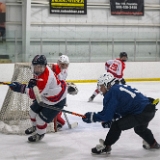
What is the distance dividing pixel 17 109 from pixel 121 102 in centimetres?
185

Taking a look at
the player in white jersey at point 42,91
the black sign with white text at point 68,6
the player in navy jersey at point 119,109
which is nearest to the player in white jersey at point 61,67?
the player in white jersey at point 42,91

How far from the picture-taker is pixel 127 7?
13.0 meters

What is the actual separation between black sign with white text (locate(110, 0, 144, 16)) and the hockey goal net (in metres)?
7.74

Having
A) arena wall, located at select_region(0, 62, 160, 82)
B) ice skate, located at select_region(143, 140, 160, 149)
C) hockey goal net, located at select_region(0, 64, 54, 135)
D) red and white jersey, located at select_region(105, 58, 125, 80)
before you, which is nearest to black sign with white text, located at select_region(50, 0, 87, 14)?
arena wall, located at select_region(0, 62, 160, 82)

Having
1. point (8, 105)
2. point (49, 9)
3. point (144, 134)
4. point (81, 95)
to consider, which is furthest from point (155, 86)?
point (144, 134)

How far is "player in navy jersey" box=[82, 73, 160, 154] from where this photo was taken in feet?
12.4

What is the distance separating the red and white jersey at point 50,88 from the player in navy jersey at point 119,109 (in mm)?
580

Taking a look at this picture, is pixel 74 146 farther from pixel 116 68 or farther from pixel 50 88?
pixel 116 68

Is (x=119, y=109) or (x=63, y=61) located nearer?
(x=119, y=109)

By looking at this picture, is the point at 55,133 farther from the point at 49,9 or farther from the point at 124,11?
the point at 124,11

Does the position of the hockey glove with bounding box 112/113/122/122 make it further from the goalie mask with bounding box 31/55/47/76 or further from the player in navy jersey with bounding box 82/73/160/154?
the goalie mask with bounding box 31/55/47/76

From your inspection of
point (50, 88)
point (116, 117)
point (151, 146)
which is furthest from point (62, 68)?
point (151, 146)

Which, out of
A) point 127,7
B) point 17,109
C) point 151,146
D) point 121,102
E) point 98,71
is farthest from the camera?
point 127,7

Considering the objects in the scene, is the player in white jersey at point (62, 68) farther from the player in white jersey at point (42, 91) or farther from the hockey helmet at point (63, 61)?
the player in white jersey at point (42, 91)
